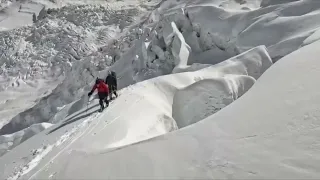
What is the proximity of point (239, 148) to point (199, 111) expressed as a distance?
3091mm

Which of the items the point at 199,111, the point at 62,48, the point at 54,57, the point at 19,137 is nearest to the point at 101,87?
the point at 199,111

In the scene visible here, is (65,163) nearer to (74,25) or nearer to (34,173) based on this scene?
(34,173)

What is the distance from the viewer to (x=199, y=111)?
7.61 m

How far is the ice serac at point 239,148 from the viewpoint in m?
4.14

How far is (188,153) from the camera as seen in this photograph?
15.2 ft

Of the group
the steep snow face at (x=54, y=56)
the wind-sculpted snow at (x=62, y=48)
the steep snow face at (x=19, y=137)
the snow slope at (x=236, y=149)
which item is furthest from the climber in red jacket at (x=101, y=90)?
the wind-sculpted snow at (x=62, y=48)

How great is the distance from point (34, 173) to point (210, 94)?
4.01 m

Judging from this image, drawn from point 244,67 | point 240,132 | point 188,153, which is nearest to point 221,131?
point 240,132

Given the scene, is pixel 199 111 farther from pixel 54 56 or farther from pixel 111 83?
pixel 54 56

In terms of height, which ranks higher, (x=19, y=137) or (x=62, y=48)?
(x=62, y=48)

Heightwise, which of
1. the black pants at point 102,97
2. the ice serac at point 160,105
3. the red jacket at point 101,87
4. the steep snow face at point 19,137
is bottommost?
the steep snow face at point 19,137

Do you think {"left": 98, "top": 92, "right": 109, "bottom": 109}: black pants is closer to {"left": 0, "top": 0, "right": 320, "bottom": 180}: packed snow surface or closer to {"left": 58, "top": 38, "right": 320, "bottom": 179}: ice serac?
{"left": 0, "top": 0, "right": 320, "bottom": 180}: packed snow surface

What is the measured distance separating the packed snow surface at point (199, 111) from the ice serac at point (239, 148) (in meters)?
0.01

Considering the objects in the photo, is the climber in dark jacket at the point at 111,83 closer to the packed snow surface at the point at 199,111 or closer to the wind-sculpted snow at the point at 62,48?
the packed snow surface at the point at 199,111
